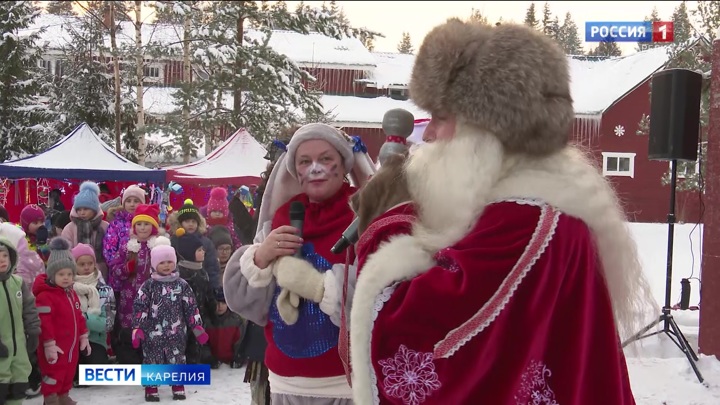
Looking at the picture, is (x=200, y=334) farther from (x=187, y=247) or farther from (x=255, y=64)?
(x=255, y=64)

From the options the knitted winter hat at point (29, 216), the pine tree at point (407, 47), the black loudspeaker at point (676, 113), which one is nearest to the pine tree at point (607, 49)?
the pine tree at point (407, 47)

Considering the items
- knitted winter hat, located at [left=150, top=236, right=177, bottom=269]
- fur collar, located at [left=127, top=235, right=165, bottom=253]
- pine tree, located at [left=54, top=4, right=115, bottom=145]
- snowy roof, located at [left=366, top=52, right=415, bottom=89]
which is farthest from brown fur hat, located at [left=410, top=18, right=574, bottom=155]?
snowy roof, located at [left=366, top=52, right=415, bottom=89]

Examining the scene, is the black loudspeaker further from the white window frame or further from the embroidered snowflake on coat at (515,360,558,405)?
the white window frame

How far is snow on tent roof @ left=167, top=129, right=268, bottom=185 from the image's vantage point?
10.6 metres

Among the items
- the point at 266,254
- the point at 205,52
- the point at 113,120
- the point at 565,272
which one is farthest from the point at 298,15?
the point at 565,272

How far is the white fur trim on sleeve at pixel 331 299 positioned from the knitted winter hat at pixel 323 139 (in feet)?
1.56

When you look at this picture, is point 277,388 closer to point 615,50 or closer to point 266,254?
point 266,254

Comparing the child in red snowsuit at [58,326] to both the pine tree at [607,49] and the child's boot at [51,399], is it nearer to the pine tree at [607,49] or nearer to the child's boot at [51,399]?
the child's boot at [51,399]

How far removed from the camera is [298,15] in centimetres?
1447

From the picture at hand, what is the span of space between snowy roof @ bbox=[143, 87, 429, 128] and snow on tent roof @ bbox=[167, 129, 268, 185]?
13147mm

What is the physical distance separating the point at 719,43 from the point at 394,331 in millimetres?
5720

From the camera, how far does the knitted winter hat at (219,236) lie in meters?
7.14

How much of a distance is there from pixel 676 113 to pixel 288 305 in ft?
17.0

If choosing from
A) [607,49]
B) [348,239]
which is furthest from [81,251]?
[607,49]
